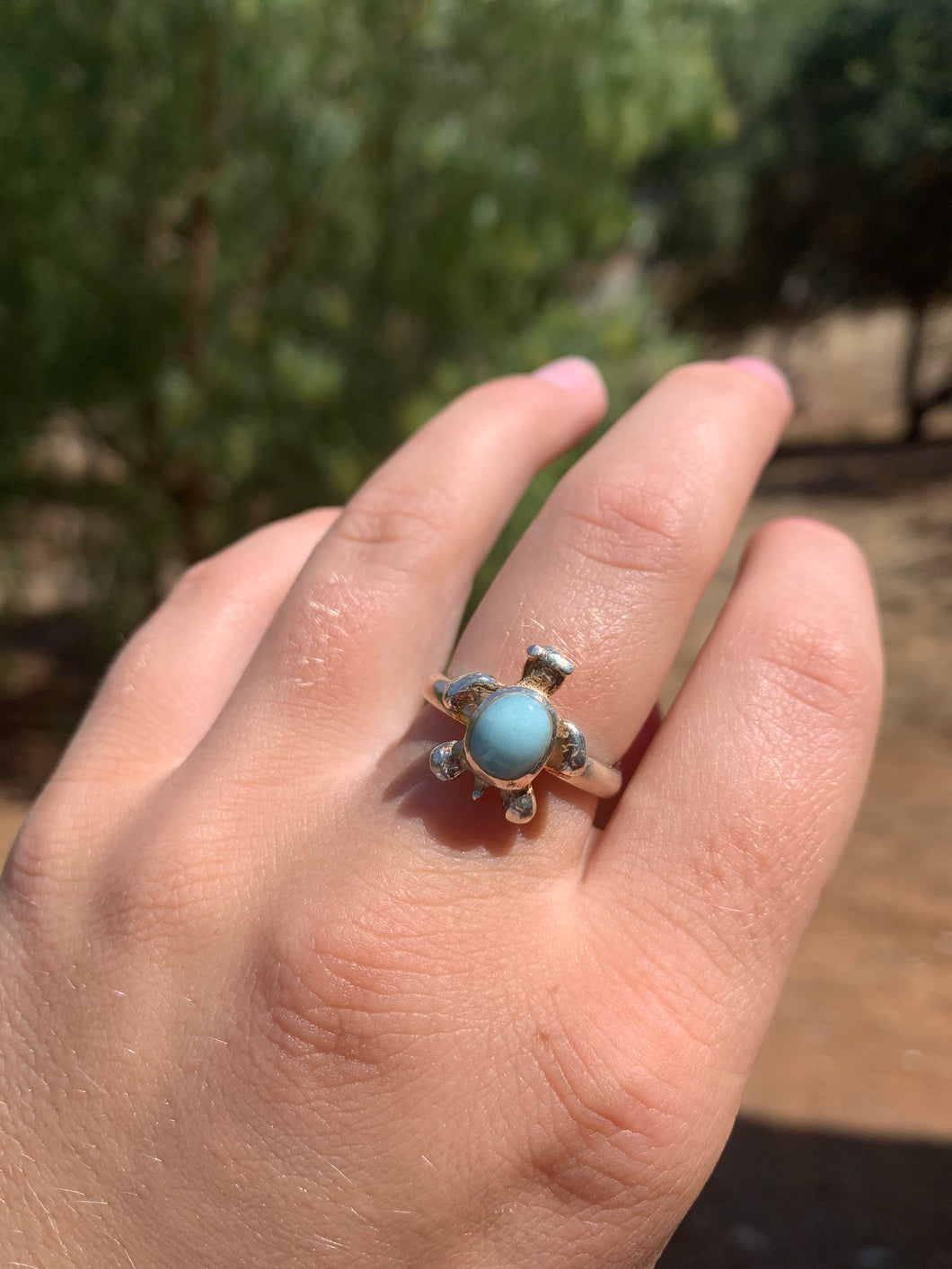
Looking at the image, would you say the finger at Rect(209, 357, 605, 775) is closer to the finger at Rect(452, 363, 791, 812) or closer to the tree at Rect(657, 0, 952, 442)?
the finger at Rect(452, 363, 791, 812)

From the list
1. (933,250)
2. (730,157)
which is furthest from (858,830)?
(730,157)

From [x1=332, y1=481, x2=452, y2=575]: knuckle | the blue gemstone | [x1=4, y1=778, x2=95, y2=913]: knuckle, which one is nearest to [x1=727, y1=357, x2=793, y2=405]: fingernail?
[x1=332, y1=481, x2=452, y2=575]: knuckle

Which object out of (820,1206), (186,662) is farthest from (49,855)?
(820,1206)

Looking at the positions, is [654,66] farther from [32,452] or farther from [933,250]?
[32,452]

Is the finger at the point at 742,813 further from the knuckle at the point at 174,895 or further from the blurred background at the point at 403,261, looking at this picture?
the blurred background at the point at 403,261

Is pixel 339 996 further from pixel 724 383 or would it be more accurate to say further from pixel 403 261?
pixel 403 261

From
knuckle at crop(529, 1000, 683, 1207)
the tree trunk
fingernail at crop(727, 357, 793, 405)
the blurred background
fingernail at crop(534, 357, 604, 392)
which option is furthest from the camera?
the tree trunk

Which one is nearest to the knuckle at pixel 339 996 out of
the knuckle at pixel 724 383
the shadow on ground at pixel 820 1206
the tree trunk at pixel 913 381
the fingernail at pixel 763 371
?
the knuckle at pixel 724 383
